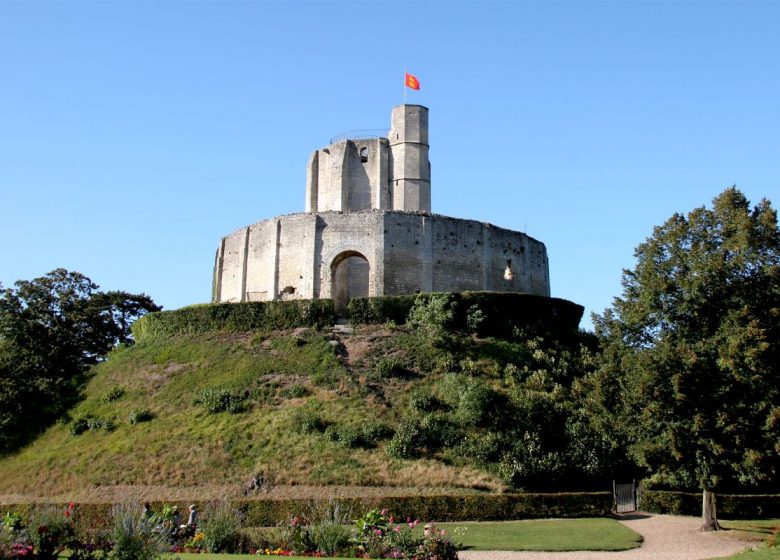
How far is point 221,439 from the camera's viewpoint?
98.0 feet

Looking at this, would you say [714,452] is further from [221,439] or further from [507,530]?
[221,439]

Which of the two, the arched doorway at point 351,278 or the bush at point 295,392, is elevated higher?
the arched doorway at point 351,278

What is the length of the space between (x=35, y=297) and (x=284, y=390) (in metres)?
20.6

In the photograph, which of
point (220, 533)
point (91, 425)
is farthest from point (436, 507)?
point (91, 425)

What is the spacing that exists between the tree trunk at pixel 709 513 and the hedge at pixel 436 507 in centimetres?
304

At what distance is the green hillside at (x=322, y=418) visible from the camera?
27.5 meters

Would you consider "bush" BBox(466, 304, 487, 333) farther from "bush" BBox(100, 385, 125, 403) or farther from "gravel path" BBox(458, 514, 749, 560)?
"bush" BBox(100, 385, 125, 403)

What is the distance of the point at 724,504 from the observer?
2570 centimetres

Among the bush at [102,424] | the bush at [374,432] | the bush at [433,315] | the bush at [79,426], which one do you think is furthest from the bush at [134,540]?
the bush at [433,315]

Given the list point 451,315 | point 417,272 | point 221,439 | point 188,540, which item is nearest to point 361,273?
point 417,272

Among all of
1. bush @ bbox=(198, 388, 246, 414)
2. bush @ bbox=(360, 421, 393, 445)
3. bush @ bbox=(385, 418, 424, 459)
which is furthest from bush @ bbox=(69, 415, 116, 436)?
bush @ bbox=(385, 418, 424, 459)

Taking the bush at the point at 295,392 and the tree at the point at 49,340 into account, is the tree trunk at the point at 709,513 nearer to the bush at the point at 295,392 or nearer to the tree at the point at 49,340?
the bush at the point at 295,392

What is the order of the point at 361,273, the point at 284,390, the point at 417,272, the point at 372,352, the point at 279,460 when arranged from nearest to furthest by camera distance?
the point at 279,460 → the point at 284,390 → the point at 372,352 → the point at 417,272 → the point at 361,273

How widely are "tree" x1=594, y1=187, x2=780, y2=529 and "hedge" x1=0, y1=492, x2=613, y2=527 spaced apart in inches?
103
